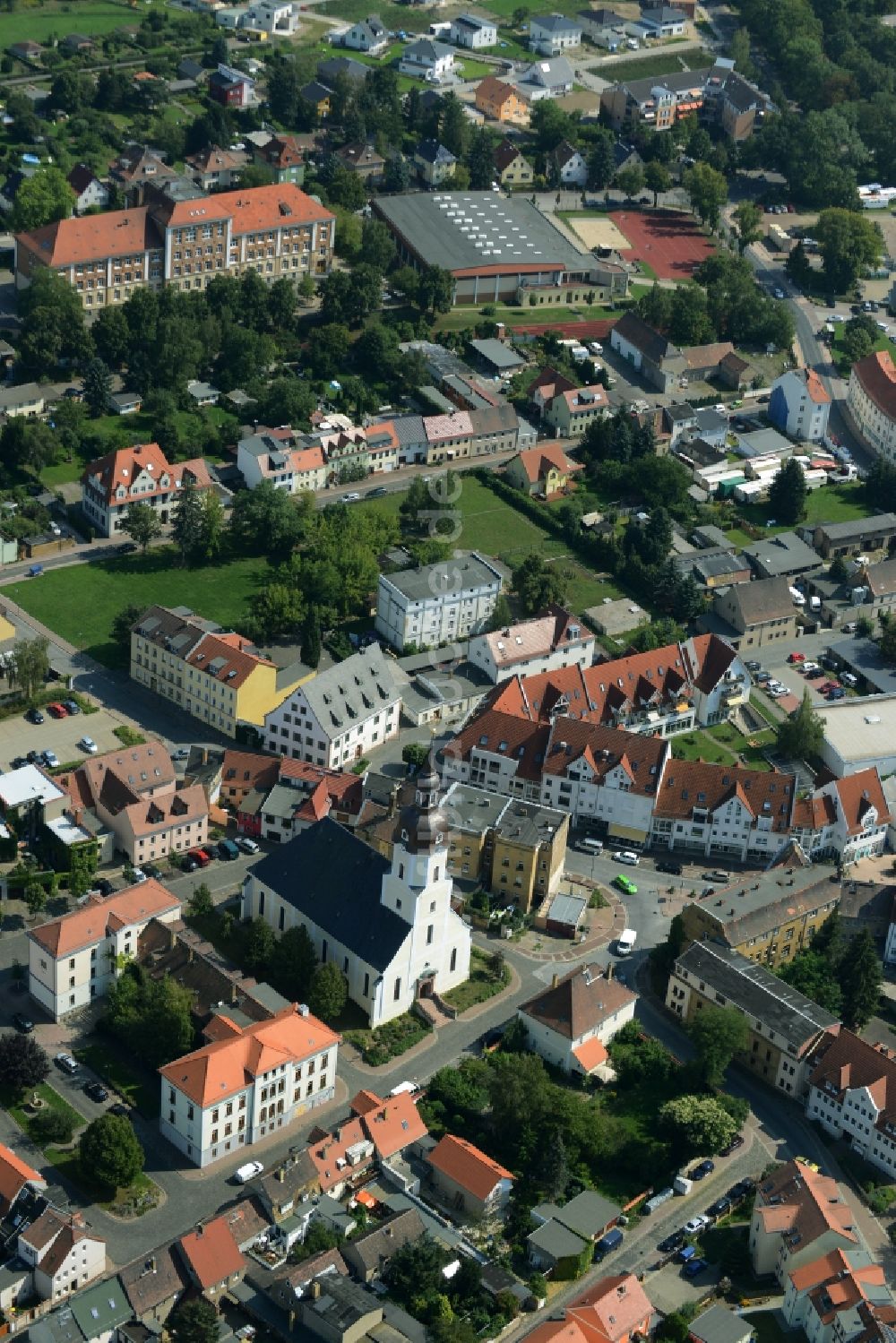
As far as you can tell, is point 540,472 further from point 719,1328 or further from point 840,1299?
point 719,1328

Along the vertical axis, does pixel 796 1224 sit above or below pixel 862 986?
above

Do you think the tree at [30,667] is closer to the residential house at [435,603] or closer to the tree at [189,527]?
the tree at [189,527]

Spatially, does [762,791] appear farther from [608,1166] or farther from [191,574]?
[191,574]

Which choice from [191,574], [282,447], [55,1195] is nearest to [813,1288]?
[55,1195]

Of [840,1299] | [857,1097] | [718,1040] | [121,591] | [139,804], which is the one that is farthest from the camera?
[121,591]

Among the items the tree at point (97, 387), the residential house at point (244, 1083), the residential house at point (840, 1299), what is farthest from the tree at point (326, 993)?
the tree at point (97, 387)

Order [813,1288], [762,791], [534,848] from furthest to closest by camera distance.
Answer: [762,791] → [534,848] → [813,1288]

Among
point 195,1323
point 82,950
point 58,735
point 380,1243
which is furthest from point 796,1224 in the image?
point 58,735
